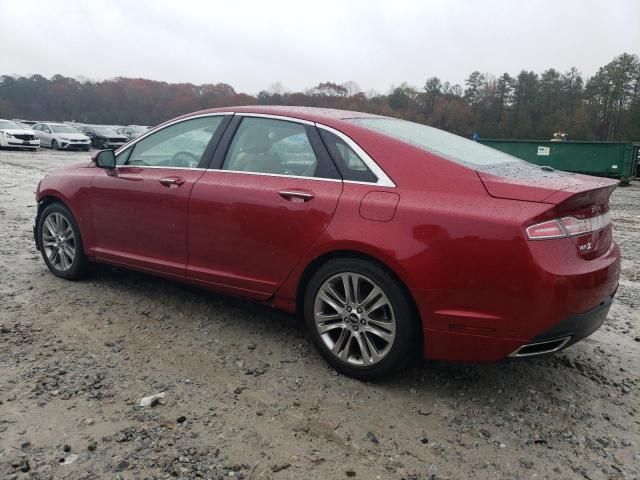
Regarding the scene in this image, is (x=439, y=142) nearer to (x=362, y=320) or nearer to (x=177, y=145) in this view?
(x=362, y=320)

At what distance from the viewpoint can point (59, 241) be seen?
4844 mm

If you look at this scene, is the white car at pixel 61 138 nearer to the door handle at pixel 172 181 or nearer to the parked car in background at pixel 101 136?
the parked car in background at pixel 101 136

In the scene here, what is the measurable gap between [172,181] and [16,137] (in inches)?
1072

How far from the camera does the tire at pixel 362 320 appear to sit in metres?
2.95

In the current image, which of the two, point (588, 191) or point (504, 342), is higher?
point (588, 191)

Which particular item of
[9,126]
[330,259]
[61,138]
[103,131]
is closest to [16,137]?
[9,126]

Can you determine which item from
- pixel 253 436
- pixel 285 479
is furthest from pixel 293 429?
pixel 285 479

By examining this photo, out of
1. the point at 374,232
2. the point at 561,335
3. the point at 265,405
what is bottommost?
the point at 265,405

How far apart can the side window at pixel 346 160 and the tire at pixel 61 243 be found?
2.56 m

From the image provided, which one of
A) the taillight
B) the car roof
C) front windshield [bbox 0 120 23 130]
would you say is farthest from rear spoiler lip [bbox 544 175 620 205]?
front windshield [bbox 0 120 23 130]

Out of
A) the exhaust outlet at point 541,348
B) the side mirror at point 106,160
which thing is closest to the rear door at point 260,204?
the side mirror at point 106,160

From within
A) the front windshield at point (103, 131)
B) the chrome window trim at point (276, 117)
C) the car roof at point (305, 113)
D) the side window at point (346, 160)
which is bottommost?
the front windshield at point (103, 131)

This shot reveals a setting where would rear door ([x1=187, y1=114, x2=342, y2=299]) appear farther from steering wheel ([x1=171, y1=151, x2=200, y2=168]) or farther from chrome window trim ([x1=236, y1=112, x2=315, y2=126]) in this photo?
steering wheel ([x1=171, y1=151, x2=200, y2=168])

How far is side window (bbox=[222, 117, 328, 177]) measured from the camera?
3443mm
